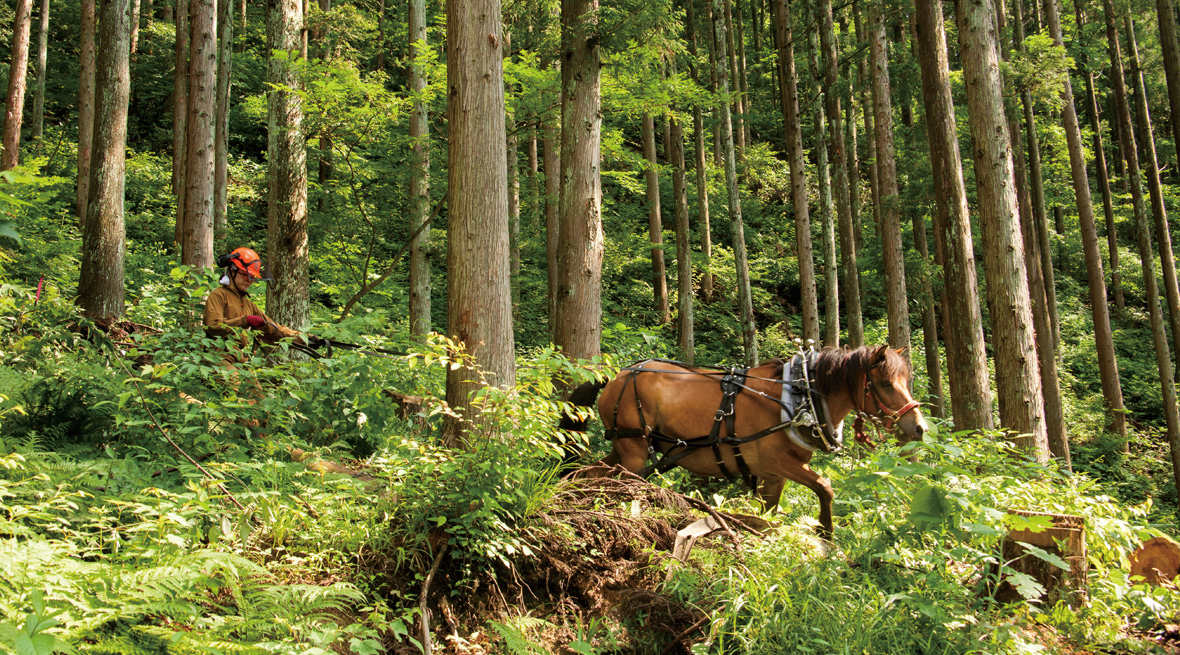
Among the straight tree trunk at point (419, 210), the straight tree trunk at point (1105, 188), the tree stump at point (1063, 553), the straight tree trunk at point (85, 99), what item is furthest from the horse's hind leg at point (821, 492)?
the straight tree trunk at point (1105, 188)

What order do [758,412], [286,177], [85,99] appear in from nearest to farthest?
[758,412], [286,177], [85,99]

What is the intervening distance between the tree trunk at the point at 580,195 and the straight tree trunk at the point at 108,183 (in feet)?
21.1

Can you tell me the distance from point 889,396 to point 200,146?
33.2 feet

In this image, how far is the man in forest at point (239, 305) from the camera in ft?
18.5

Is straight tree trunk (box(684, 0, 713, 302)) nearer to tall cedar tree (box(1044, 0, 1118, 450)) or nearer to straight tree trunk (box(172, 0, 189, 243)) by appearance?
tall cedar tree (box(1044, 0, 1118, 450))

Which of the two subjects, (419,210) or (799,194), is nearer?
(419,210)

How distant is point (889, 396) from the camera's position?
4973 millimetres

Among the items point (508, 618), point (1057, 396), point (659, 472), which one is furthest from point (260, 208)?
point (1057, 396)

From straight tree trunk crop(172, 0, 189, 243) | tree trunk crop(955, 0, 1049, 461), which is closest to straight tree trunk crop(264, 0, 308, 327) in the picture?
tree trunk crop(955, 0, 1049, 461)

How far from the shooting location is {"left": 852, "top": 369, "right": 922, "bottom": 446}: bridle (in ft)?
16.0

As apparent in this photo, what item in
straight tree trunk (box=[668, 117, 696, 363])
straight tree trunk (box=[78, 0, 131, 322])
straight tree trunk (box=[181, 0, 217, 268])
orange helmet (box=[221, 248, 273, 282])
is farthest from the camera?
straight tree trunk (box=[668, 117, 696, 363])

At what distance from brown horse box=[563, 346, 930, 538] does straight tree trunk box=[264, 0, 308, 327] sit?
12.1 ft

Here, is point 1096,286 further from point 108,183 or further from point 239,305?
point 108,183

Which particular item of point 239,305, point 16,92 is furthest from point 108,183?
point 16,92
